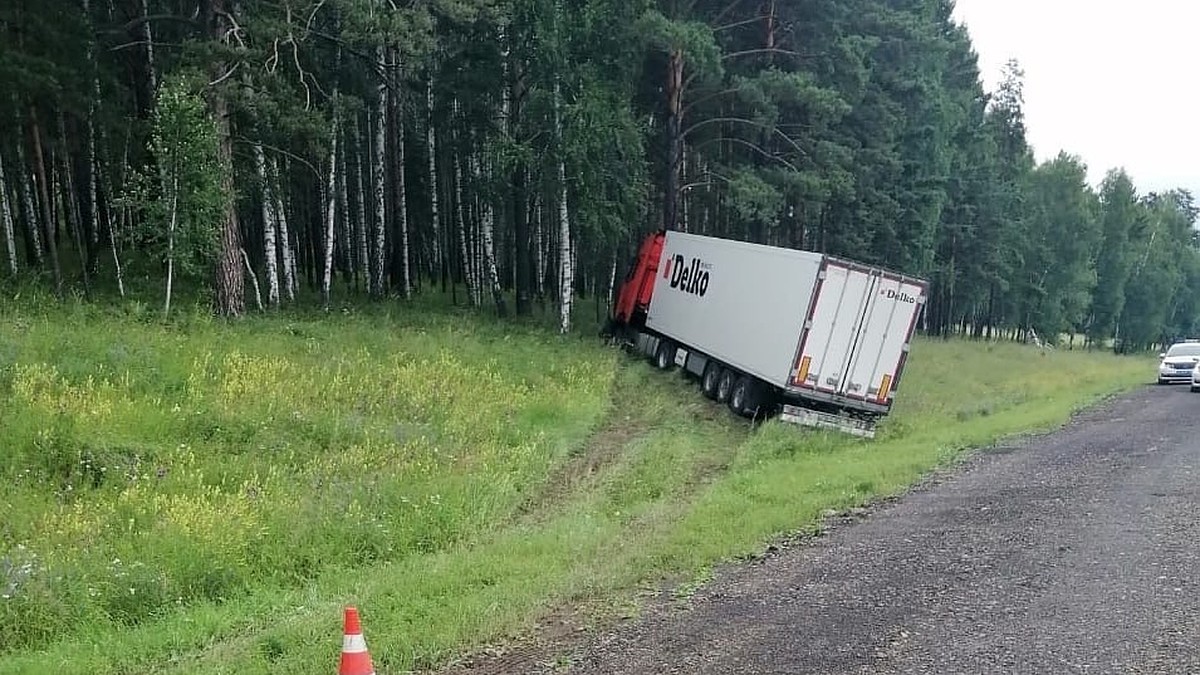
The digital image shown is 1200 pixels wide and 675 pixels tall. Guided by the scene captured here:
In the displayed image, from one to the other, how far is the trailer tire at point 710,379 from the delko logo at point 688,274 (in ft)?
5.99

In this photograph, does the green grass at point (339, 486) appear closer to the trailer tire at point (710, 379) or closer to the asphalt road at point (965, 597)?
the asphalt road at point (965, 597)

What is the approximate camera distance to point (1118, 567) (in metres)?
7.25

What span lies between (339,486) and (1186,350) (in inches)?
1235

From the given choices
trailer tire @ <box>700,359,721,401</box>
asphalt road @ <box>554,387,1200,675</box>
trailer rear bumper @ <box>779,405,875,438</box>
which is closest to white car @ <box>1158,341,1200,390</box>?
trailer tire @ <box>700,359,721,401</box>

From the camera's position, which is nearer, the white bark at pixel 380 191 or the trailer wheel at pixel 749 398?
the trailer wheel at pixel 749 398

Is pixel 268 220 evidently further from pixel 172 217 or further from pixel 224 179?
pixel 172 217

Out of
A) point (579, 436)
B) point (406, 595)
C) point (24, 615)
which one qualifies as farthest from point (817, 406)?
point (24, 615)

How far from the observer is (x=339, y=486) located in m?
9.91

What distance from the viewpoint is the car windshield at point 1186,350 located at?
30641 mm

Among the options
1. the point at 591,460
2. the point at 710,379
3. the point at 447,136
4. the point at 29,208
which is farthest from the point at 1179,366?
the point at 29,208

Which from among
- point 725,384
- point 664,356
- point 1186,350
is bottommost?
point 664,356

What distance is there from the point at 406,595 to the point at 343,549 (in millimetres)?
1737

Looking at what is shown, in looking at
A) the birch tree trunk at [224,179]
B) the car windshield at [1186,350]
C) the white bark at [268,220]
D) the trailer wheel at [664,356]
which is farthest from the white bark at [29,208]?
the car windshield at [1186,350]

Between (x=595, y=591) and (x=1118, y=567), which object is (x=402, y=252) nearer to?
(x=595, y=591)
